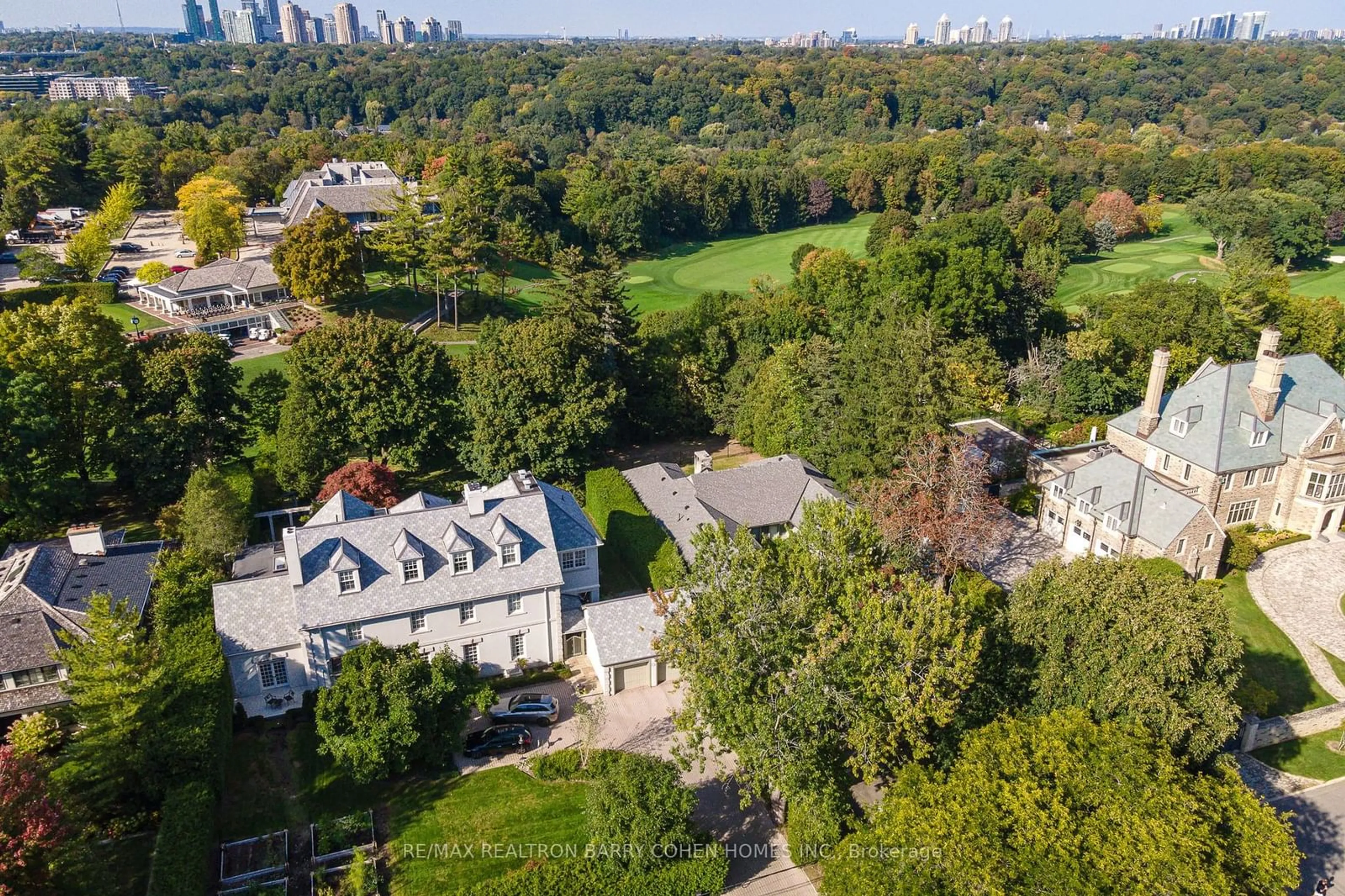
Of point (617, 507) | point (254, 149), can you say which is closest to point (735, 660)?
point (617, 507)

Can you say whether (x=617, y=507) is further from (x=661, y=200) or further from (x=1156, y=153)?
(x=1156, y=153)

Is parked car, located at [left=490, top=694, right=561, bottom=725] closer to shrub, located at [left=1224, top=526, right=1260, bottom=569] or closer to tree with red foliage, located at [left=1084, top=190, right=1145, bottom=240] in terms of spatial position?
shrub, located at [left=1224, top=526, right=1260, bottom=569]

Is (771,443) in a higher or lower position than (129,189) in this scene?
lower

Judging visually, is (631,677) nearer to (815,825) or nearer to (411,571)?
(411,571)

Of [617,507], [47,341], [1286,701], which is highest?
[47,341]

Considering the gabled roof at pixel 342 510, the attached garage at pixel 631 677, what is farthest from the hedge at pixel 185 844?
the attached garage at pixel 631 677
